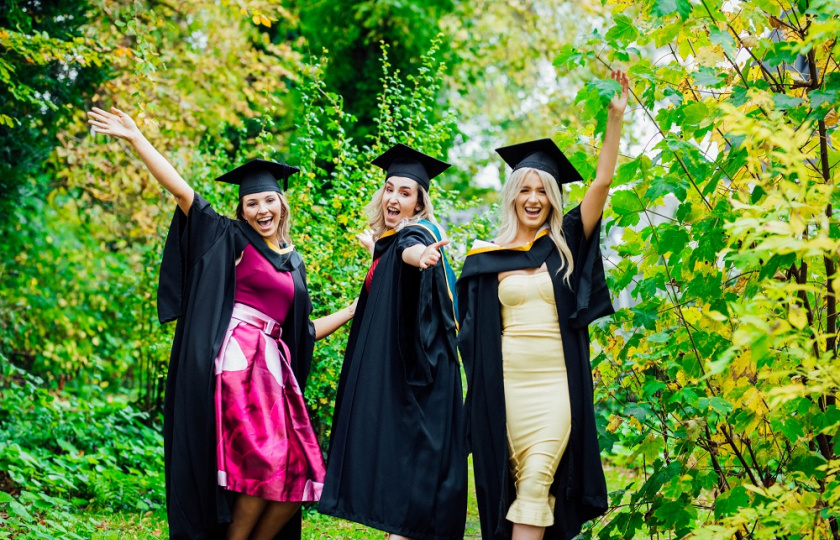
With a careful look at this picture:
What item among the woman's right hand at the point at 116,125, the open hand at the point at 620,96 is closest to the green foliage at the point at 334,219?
the woman's right hand at the point at 116,125

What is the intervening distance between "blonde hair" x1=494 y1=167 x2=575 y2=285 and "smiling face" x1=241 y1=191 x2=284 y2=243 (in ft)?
4.10

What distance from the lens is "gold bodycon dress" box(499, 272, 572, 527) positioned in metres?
3.76

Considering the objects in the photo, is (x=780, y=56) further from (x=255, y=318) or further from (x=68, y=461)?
(x=68, y=461)

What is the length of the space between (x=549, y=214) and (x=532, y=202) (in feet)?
0.34

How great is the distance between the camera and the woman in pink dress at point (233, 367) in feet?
14.0

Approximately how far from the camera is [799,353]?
2682 millimetres

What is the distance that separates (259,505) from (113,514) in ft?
9.34

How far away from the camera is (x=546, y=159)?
13.1 ft

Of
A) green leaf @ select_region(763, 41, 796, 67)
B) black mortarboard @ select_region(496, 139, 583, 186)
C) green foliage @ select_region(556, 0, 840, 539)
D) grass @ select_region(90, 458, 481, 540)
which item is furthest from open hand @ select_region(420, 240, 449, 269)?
grass @ select_region(90, 458, 481, 540)

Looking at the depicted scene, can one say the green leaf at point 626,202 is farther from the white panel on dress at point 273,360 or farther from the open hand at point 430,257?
the white panel on dress at point 273,360

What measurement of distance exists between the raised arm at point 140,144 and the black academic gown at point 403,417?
1.11 meters

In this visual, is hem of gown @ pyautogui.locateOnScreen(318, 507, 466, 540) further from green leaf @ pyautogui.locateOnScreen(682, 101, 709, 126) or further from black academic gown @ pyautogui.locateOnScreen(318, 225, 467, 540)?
green leaf @ pyautogui.locateOnScreen(682, 101, 709, 126)

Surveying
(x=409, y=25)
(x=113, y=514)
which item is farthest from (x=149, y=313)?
(x=409, y=25)

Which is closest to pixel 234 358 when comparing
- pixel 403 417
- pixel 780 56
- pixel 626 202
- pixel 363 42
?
pixel 403 417
